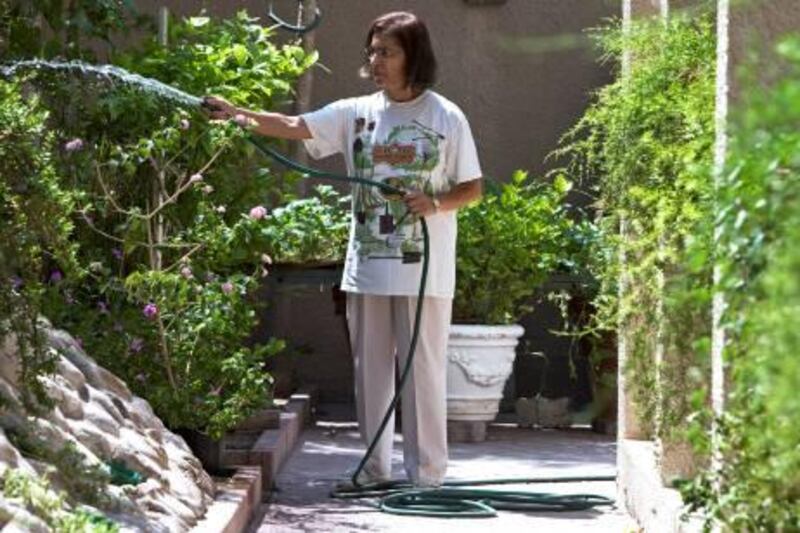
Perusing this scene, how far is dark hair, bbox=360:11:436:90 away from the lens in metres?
8.02

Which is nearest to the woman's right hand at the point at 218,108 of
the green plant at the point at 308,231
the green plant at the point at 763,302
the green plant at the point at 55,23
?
the green plant at the point at 308,231

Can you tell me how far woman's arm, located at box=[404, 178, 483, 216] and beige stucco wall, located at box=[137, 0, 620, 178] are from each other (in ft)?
15.8

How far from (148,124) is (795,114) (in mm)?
5564

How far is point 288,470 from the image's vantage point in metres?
9.05

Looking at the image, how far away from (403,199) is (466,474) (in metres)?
1.81

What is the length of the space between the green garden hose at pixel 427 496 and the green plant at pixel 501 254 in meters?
2.80

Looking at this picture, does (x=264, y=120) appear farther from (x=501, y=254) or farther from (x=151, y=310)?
(x=501, y=254)

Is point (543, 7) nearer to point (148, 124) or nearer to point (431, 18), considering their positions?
point (431, 18)

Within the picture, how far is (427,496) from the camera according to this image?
7.79m

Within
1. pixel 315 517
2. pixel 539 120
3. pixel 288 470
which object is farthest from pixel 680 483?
pixel 539 120

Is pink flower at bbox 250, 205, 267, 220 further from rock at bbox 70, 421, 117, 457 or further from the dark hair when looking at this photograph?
rock at bbox 70, 421, 117, 457

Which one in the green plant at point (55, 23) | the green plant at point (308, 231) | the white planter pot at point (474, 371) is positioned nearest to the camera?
the green plant at point (55, 23)

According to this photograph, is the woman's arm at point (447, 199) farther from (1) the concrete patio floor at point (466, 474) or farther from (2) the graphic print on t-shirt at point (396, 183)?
(1) the concrete patio floor at point (466, 474)

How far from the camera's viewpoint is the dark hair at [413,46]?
8.02m
